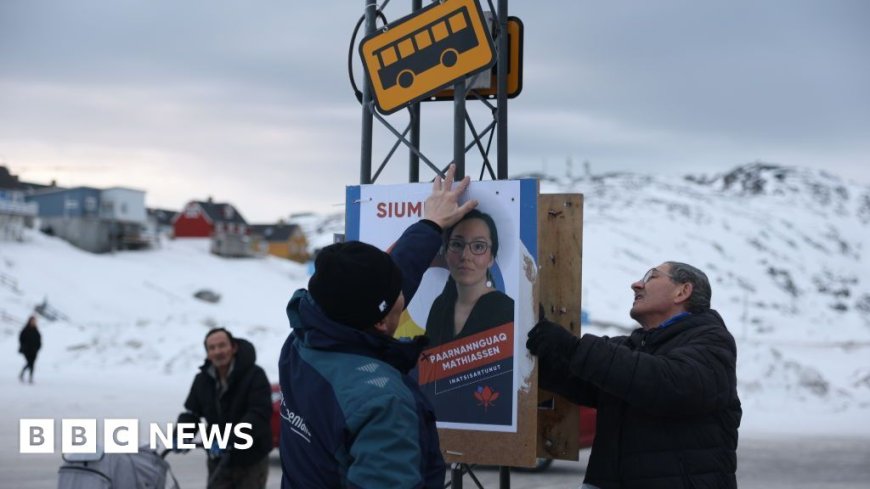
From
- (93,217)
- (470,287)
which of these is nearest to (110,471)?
(470,287)

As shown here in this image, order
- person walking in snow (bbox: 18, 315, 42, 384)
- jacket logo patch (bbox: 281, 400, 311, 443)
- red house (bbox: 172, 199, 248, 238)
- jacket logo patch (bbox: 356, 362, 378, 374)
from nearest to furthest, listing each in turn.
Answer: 1. jacket logo patch (bbox: 356, 362, 378, 374)
2. jacket logo patch (bbox: 281, 400, 311, 443)
3. person walking in snow (bbox: 18, 315, 42, 384)
4. red house (bbox: 172, 199, 248, 238)

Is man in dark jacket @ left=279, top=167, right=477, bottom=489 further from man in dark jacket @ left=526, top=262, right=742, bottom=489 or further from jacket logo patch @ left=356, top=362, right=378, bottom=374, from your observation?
man in dark jacket @ left=526, top=262, right=742, bottom=489

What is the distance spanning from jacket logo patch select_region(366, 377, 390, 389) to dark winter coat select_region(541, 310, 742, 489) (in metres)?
1.24

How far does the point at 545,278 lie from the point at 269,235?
104m

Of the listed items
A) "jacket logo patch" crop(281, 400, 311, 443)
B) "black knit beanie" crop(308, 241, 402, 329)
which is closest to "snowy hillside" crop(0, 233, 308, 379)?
"jacket logo patch" crop(281, 400, 311, 443)

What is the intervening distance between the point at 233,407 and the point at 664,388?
3.98 metres

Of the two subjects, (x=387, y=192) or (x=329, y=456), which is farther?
(x=387, y=192)

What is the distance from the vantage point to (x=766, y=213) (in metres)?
115

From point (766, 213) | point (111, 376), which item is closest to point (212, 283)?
point (111, 376)

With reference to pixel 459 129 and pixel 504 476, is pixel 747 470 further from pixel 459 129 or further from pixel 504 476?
pixel 459 129

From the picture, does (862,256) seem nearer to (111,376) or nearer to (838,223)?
(838,223)

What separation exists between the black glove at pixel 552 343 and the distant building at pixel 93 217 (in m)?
70.7

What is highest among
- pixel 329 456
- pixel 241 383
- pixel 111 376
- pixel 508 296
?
pixel 508 296

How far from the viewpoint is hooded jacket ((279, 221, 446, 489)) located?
253cm
